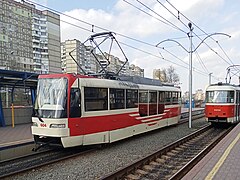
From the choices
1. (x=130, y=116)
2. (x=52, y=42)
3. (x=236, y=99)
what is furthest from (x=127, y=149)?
(x=52, y=42)

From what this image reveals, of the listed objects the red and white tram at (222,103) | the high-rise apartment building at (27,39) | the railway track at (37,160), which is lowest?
the railway track at (37,160)

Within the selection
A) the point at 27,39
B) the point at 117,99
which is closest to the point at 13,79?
the point at 117,99

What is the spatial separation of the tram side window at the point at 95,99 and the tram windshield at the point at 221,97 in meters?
10.4

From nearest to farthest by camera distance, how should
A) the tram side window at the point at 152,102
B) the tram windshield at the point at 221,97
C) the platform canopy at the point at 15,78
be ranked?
the tram side window at the point at 152,102, the platform canopy at the point at 15,78, the tram windshield at the point at 221,97

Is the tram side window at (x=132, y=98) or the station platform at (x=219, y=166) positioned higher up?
the tram side window at (x=132, y=98)

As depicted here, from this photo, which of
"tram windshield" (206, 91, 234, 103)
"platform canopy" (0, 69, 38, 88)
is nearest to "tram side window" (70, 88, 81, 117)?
"platform canopy" (0, 69, 38, 88)

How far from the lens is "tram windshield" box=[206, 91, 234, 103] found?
18109mm

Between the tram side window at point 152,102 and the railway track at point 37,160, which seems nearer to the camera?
the railway track at point 37,160

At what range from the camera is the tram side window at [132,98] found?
1268cm

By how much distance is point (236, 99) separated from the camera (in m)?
18.7

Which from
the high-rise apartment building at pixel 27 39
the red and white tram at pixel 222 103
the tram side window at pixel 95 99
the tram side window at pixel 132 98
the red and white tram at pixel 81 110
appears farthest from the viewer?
the high-rise apartment building at pixel 27 39

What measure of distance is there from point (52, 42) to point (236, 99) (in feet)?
158

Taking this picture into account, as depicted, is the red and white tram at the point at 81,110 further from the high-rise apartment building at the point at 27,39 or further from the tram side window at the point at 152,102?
the high-rise apartment building at the point at 27,39

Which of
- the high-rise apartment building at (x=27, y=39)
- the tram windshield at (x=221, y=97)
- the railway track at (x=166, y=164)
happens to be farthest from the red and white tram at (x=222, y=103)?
the high-rise apartment building at (x=27, y=39)
